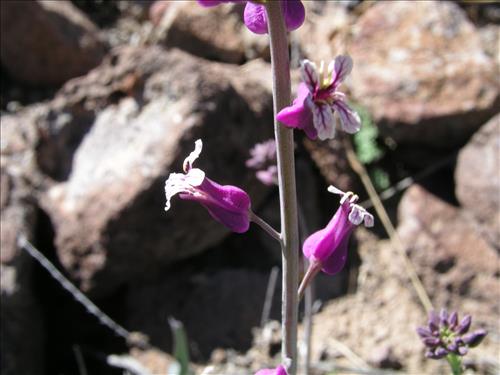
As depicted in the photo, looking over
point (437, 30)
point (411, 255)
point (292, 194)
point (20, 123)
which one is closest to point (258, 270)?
point (411, 255)

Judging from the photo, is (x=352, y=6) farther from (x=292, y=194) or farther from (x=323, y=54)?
(x=292, y=194)

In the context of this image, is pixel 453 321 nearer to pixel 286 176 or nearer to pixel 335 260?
pixel 335 260

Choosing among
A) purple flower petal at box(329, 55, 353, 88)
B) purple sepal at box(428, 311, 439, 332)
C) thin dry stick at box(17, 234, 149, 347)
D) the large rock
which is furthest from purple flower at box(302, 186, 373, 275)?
thin dry stick at box(17, 234, 149, 347)

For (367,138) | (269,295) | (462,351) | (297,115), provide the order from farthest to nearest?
(367,138), (269,295), (462,351), (297,115)

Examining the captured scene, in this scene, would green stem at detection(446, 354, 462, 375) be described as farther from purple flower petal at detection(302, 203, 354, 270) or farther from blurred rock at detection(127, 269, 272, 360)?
blurred rock at detection(127, 269, 272, 360)

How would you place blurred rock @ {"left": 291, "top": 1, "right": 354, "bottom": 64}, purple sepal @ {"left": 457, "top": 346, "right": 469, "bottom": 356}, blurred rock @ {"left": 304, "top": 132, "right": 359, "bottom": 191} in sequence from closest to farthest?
purple sepal @ {"left": 457, "top": 346, "right": 469, "bottom": 356}
blurred rock @ {"left": 304, "top": 132, "right": 359, "bottom": 191}
blurred rock @ {"left": 291, "top": 1, "right": 354, "bottom": 64}

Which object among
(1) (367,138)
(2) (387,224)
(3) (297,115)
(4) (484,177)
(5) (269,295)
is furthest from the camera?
(1) (367,138)

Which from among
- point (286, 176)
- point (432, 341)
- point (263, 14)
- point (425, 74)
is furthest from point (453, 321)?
point (425, 74)
